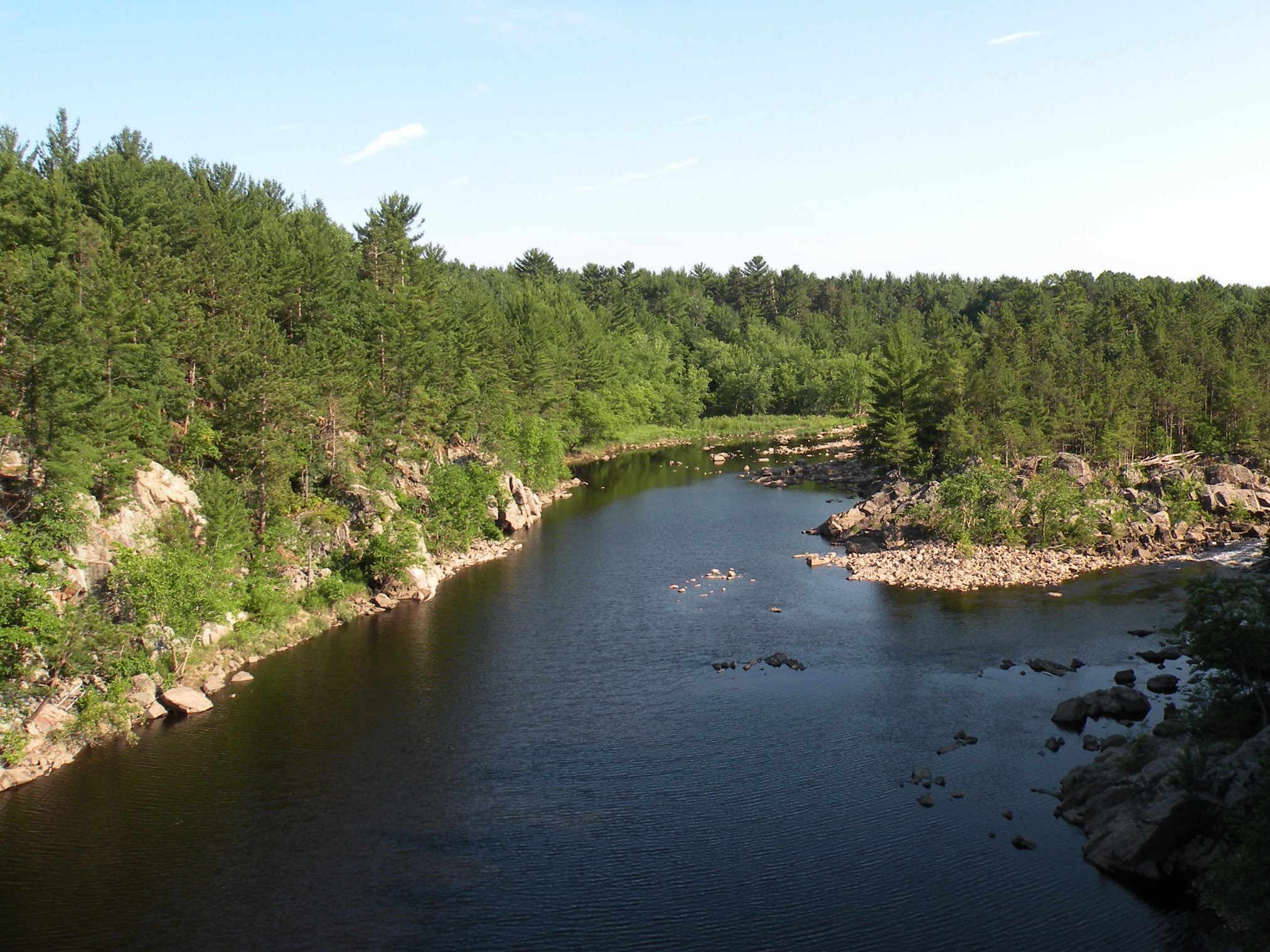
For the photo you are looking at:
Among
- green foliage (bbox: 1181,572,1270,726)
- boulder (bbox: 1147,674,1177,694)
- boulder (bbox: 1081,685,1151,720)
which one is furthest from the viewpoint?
boulder (bbox: 1147,674,1177,694)

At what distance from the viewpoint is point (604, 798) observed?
31.5 m

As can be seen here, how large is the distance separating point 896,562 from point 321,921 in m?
44.0

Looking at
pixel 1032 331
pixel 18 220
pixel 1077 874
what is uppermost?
pixel 18 220

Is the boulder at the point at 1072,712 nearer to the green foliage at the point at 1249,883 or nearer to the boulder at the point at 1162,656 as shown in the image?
the boulder at the point at 1162,656

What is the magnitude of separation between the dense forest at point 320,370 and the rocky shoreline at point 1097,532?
737 centimetres

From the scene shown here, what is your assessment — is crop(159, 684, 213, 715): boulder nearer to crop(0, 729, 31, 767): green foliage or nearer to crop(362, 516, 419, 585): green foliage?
crop(0, 729, 31, 767): green foliage

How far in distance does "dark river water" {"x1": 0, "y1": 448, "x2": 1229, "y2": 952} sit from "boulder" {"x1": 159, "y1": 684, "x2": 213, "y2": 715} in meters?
0.66

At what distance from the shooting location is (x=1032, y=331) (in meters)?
102

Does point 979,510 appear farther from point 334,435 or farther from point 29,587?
point 29,587

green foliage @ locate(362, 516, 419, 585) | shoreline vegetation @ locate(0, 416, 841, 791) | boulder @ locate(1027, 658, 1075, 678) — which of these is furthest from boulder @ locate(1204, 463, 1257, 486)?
green foliage @ locate(362, 516, 419, 585)

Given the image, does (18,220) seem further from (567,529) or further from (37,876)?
(567,529)

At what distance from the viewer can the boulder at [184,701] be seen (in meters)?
38.1

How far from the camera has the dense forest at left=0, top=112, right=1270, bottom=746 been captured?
130 feet

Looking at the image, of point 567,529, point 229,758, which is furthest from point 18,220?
point 567,529
